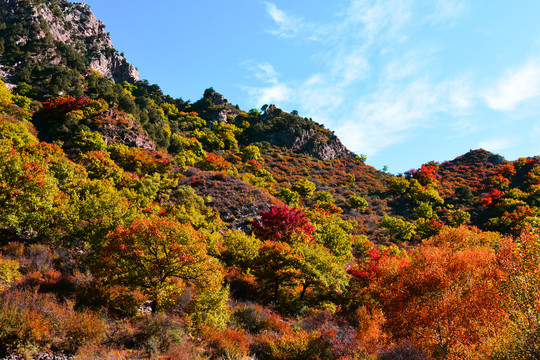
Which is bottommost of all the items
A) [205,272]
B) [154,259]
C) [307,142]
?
[205,272]

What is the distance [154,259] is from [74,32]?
123 meters

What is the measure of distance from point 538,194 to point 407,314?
73.3 meters

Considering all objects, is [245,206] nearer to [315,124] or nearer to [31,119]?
[31,119]

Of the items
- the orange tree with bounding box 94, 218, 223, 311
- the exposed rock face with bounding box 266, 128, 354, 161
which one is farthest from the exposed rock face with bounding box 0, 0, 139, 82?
the orange tree with bounding box 94, 218, 223, 311

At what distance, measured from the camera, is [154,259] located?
13961 millimetres

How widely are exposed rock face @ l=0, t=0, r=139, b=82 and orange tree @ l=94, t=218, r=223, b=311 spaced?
78952 millimetres

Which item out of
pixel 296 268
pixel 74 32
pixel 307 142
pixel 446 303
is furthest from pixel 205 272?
pixel 74 32

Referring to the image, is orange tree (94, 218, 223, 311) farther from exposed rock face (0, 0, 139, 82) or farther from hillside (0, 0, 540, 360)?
exposed rock face (0, 0, 139, 82)

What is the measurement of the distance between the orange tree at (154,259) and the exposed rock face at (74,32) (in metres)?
79.0

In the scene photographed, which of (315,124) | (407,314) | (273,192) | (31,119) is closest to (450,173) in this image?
(315,124)

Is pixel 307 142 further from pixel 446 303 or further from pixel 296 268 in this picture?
pixel 446 303

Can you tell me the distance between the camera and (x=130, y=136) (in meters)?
52.7

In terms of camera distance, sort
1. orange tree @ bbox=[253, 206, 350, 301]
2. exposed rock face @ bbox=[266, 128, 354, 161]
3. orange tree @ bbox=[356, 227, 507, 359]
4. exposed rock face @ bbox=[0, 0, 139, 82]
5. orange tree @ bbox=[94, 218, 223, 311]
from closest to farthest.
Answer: orange tree @ bbox=[94, 218, 223, 311] → orange tree @ bbox=[356, 227, 507, 359] → orange tree @ bbox=[253, 206, 350, 301] → exposed rock face @ bbox=[0, 0, 139, 82] → exposed rock face @ bbox=[266, 128, 354, 161]

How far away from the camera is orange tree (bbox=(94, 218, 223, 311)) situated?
13.5m
